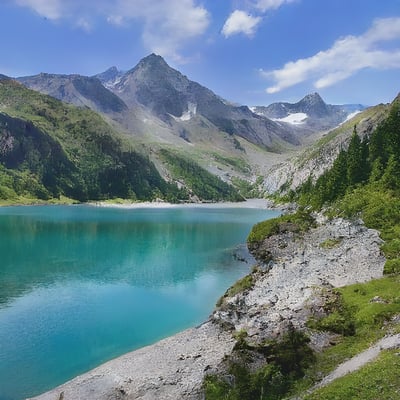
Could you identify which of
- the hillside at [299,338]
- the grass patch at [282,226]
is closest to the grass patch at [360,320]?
the hillside at [299,338]

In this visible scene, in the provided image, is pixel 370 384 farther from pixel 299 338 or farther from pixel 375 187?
pixel 375 187

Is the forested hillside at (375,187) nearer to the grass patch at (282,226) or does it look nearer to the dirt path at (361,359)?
the grass patch at (282,226)


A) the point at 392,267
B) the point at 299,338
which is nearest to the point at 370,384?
the point at 299,338

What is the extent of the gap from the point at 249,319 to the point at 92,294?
3189 centimetres

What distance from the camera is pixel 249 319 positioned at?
145ft

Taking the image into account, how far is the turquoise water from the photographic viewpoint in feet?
140

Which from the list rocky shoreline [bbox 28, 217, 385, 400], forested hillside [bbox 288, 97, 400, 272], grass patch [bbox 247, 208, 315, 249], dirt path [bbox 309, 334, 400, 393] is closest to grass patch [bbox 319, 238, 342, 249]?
rocky shoreline [bbox 28, 217, 385, 400]

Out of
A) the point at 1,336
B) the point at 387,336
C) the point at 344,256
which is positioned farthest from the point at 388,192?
the point at 1,336

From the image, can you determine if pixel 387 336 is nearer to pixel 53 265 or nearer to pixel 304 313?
pixel 304 313

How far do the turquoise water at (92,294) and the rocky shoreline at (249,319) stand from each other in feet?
15.1

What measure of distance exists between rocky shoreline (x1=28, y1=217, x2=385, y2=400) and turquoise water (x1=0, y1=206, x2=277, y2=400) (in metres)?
4.60

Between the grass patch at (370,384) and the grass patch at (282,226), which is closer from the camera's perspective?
the grass patch at (370,384)

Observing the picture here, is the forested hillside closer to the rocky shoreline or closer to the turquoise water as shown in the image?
the rocky shoreline

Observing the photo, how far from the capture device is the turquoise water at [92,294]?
42613mm
